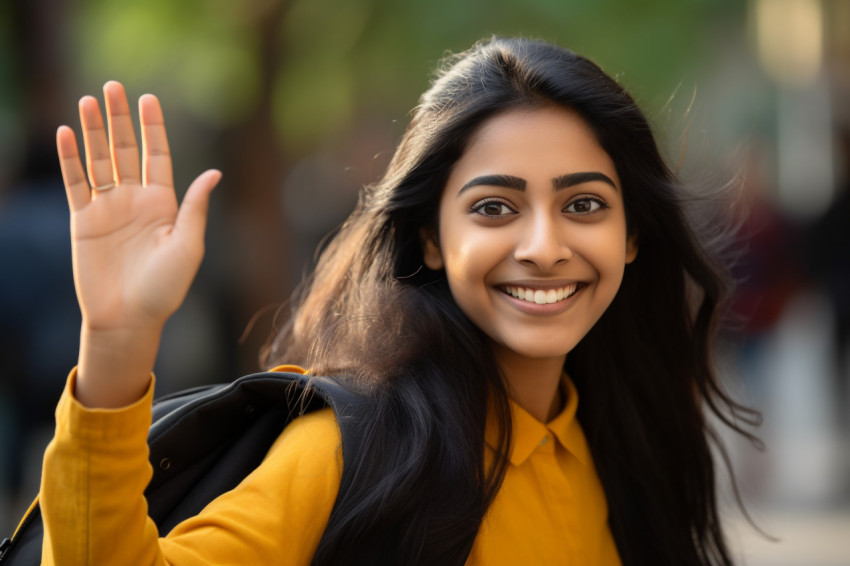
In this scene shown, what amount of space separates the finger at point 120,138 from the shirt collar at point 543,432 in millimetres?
1057

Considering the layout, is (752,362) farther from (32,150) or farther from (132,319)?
(132,319)

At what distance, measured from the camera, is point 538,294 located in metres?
2.37

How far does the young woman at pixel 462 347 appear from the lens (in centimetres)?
175

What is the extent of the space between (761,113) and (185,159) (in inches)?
286

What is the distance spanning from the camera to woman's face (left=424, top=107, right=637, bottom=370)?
7.70 ft

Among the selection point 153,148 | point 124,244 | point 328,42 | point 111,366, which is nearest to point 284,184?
point 328,42

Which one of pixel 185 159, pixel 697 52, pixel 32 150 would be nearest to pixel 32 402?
pixel 32 150

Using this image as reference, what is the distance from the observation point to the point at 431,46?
6.73 m

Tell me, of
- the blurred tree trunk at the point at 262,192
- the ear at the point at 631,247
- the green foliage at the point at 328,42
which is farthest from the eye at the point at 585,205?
the blurred tree trunk at the point at 262,192

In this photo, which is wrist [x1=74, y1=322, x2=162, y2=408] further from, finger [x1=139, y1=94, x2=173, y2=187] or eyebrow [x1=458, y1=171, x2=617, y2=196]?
eyebrow [x1=458, y1=171, x2=617, y2=196]

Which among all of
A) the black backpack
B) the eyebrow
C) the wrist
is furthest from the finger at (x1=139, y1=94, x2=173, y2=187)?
the eyebrow

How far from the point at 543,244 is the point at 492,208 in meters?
0.16

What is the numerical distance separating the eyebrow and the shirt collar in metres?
0.55

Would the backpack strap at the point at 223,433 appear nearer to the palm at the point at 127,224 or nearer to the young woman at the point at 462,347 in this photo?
the young woman at the point at 462,347
